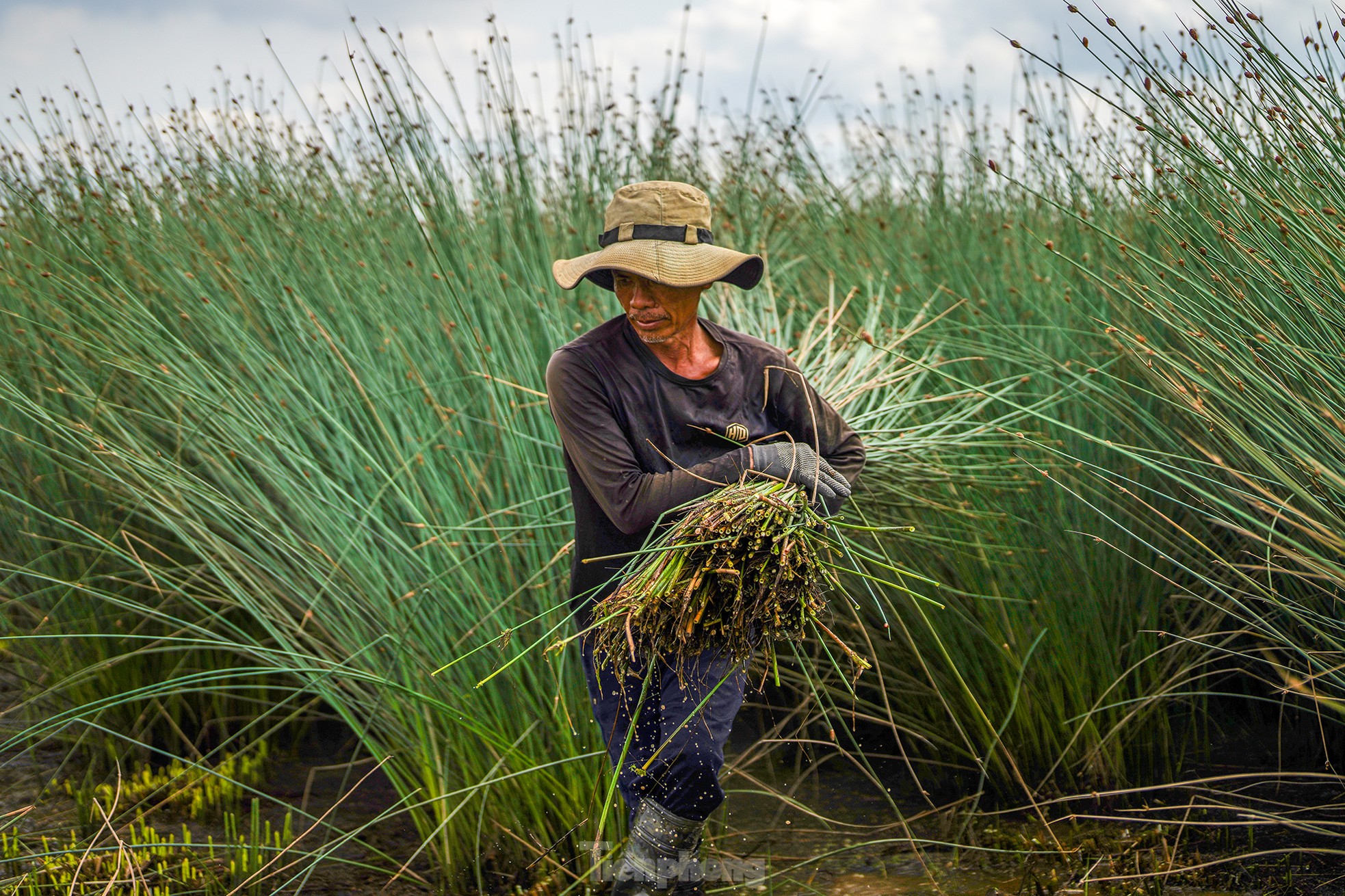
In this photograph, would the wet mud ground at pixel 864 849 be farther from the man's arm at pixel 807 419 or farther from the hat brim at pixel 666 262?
the hat brim at pixel 666 262

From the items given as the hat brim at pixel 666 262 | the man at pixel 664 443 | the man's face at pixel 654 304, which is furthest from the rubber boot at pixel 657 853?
the hat brim at pixel 666 262

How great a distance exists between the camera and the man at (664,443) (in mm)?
2182

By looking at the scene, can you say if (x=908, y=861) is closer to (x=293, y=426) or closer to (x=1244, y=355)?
(x=1244, y=355)

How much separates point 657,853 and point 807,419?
0.98 metres

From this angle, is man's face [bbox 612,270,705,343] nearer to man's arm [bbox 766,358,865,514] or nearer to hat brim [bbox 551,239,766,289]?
hat brim [bbox 551,239,766,289]

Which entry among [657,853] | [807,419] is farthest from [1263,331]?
[657,853]

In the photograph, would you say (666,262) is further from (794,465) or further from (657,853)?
(657,853)

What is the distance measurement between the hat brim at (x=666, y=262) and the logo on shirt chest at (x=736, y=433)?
305mm

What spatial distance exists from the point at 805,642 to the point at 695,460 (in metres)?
1.47

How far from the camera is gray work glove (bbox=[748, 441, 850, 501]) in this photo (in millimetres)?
2150

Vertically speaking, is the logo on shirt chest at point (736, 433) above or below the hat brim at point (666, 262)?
below

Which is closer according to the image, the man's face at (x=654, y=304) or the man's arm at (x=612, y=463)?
the man's arm at (x=612, y=463)

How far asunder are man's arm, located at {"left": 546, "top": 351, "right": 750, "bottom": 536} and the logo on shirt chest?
115mm

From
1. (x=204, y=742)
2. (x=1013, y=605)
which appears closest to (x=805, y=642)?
(x=1013, y=605)
